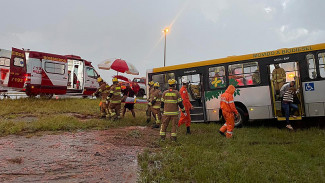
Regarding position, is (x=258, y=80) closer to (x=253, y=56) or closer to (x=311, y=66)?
(x=253, y=56)

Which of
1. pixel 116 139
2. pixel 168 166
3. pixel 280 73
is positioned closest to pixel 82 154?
pixel 116 139

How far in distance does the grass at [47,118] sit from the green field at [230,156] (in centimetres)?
4

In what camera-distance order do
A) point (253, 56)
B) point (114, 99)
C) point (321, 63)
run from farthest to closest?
point (114, 99) < point (253, 56) < point (321, 63)

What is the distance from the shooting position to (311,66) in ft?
24.5

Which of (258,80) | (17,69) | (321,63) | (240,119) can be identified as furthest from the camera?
(17,69)

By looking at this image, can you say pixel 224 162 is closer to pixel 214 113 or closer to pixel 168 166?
pixel 168 166

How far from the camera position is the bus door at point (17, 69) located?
12297mm

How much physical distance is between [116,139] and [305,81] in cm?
627

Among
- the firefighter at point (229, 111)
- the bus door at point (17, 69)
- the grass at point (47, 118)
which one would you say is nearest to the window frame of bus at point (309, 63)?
the firefighter at point (229, 111)

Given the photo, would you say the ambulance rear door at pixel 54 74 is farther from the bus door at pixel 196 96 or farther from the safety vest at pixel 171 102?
the safety vest at pixel 171 102

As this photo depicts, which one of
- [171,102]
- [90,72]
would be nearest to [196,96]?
[171,102]

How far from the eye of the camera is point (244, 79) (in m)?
8.59

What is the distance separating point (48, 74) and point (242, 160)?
42.1 feet

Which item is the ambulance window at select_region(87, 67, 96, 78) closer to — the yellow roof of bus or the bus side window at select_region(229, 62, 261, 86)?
the yellow roof of bus
